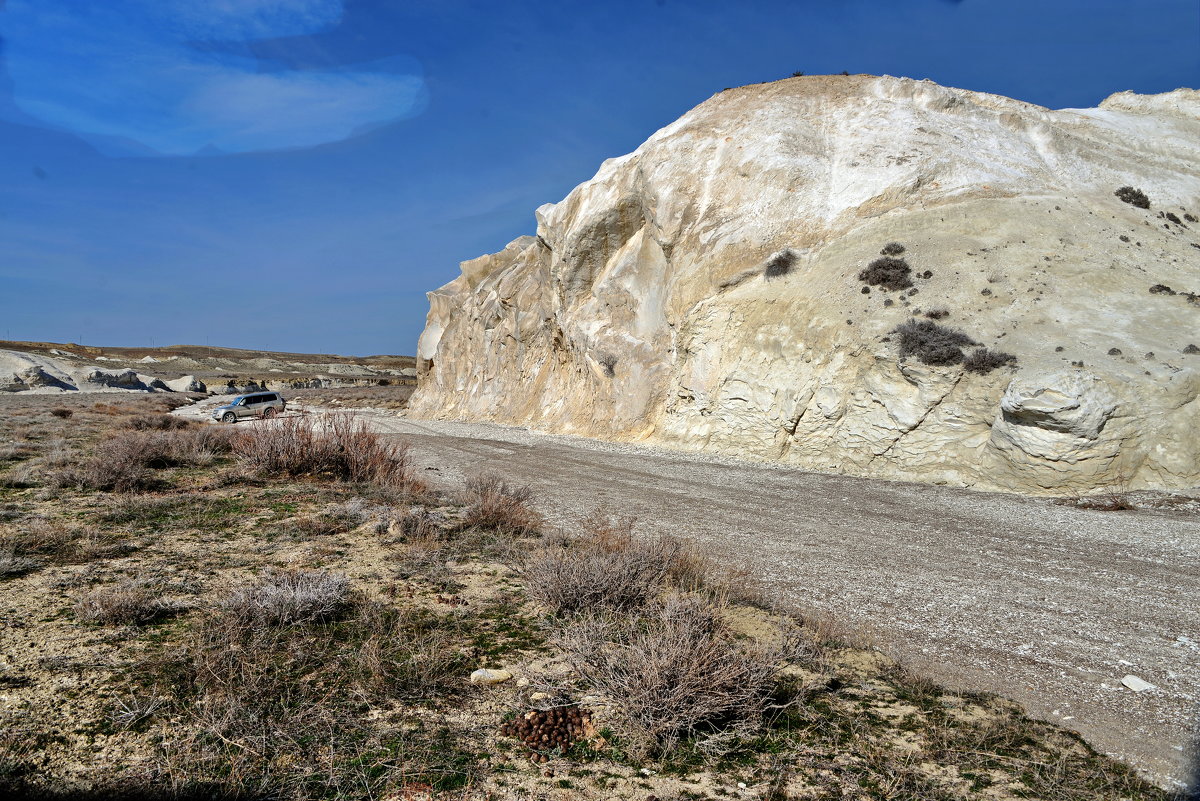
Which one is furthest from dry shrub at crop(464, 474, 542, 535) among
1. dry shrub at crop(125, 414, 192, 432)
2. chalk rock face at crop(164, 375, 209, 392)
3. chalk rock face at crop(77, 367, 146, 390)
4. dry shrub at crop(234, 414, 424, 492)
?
chalk rock face at crop(164, 375, 209, 392)

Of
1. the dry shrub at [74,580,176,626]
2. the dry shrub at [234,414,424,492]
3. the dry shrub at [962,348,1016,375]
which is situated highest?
the dry shrub at [962,348,1016,375]

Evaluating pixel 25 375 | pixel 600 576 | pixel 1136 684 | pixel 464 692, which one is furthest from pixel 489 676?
pixel 25 375

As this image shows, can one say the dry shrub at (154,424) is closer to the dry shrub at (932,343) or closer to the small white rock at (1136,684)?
the dry shrub at (932,343)

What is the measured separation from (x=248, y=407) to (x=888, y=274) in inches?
1275

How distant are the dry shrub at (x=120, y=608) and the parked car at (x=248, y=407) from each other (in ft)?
98.8

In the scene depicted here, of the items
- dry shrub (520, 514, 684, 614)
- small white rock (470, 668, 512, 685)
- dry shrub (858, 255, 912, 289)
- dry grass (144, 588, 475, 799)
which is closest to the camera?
dry grass (144, 588, 475, 799)

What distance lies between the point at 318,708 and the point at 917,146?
1082 inches

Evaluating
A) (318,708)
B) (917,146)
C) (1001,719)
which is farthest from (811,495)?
(917,146)

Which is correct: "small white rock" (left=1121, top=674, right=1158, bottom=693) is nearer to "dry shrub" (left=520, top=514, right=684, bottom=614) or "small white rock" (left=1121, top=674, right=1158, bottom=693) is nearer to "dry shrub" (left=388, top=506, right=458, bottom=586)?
"dry shrub" (left=520, top=514, right=684, bottom=614)

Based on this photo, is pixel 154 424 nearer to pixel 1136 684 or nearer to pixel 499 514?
pixel 499 514

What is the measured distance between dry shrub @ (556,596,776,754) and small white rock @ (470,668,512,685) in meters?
0.49

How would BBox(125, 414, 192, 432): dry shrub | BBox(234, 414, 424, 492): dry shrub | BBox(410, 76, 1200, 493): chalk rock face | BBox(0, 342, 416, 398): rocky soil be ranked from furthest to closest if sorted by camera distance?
BBox(0, 342, 416, 398): rocky soil → BBox(125, 414, 192, 432): dry shrub → BBox(410, 76, 1200, 493): chalk rock face → BBox(234, 414, 424, 492): dry shrub

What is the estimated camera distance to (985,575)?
772 centimetres

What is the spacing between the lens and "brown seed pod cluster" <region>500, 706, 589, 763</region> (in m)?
3.78
